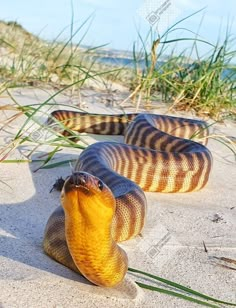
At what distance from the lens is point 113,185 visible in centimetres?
316

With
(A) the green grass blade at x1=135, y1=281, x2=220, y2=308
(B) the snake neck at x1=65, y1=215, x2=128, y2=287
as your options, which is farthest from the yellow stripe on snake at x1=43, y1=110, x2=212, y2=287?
(A) the green grass blade at x1=135, y1=281, x2=220, y2=308

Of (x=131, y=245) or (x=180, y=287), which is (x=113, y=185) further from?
(x=180, y=287)

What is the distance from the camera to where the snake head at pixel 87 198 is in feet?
6.05

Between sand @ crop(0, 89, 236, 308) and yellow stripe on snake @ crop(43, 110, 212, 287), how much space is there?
8 centimetres

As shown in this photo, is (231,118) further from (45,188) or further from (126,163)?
(45,188)

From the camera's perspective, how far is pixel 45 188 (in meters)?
3.51

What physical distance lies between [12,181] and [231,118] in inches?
135

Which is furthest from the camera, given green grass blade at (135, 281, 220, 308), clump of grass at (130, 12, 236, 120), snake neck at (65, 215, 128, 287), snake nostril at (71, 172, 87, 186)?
clump of grass at (130, 12, 236, 120)

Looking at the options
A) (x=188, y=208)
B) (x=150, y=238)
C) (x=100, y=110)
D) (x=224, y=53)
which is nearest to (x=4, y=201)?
(x=150, y=238)

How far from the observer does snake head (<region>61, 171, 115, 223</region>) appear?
72.6 inches

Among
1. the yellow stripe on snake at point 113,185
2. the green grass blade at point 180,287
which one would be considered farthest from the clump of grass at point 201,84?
the green grass blade at point 180,287

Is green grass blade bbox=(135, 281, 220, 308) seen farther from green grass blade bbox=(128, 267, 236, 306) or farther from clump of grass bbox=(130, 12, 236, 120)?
clump of grass bbox=(130, 12, 236, 120)

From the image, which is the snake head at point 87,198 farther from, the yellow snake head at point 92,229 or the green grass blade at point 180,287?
the green grass blade at point 180,287

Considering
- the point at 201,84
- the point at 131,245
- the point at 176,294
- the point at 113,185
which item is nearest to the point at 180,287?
the point at 176,294
